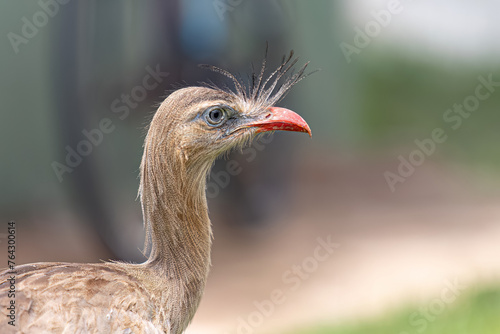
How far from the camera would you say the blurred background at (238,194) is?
12.0 ft

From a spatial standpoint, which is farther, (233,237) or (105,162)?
(233,237)

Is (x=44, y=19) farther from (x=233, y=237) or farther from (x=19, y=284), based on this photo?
(x=19, y=284)

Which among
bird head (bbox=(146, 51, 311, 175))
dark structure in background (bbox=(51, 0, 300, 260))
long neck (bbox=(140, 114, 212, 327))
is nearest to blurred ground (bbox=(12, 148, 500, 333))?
dark structure in background (bbox=(51, 0, 300, 260))

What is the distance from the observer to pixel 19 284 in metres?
1.72

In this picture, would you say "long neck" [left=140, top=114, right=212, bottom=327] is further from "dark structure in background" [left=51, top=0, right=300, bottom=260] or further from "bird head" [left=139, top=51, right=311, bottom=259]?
"dark structure in background" [left=51, top=0, right=300, bottom=260]

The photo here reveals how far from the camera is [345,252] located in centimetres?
473

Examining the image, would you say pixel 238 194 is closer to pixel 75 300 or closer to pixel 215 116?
pixel 215 116

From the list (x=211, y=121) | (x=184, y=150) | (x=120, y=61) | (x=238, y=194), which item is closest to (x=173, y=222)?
(x=184, y=150)

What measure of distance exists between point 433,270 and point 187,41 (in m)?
2.27

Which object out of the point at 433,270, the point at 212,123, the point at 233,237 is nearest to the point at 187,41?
the point at 233,237

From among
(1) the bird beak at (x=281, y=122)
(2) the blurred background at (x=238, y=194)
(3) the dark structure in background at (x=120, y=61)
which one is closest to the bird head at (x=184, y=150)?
(1) the bird beak at (x=281, y=122)

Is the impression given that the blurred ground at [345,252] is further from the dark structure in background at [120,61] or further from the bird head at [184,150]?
the bird head at [184,150]

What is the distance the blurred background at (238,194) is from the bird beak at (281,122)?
1432 mm

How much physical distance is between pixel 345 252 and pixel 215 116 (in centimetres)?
Answer: 294
